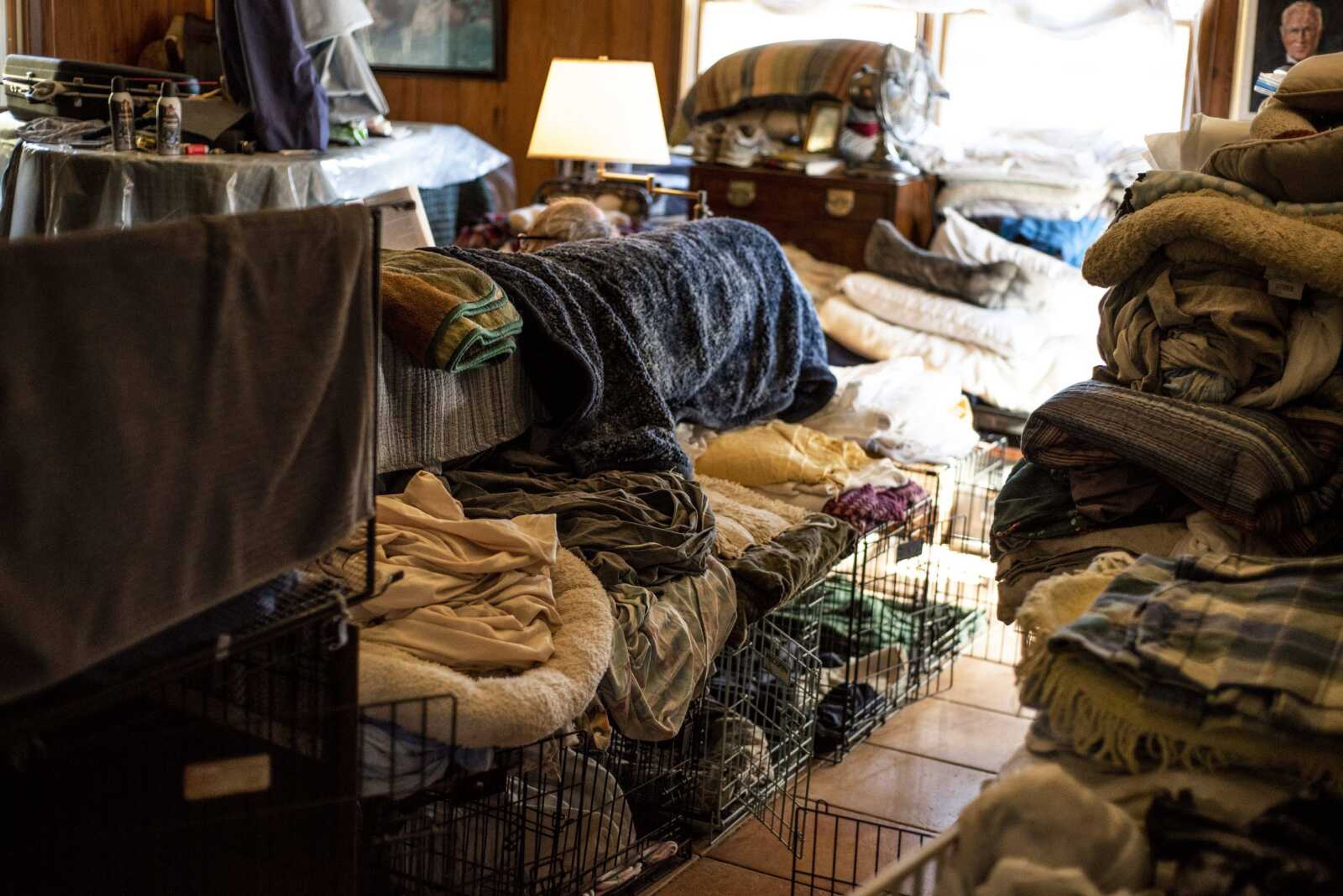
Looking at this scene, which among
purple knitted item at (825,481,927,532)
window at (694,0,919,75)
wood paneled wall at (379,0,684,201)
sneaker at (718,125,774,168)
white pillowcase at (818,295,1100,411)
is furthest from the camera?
wood paneled wall at (379,0,684,201)

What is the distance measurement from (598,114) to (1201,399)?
2.46 meters

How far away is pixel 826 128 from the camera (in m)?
4.68

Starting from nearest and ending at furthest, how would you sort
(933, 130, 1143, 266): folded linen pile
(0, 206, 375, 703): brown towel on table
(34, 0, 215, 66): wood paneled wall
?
(0, 206, 375, 703): brown towel on table → (933, 130, 1143, 266): folded linen pile → (34, 0, 215, 66): wood paneled wall

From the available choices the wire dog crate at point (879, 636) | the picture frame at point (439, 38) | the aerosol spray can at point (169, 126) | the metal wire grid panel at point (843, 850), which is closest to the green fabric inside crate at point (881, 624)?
the wire dog crate at point (879, 636)

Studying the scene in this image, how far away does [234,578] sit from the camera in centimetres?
156

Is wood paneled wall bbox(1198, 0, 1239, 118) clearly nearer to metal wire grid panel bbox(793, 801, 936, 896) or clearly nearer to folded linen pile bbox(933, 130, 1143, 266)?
folded linen pile bbox(933, 130, 1143, 266)

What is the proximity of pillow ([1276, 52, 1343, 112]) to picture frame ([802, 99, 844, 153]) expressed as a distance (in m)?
2.69

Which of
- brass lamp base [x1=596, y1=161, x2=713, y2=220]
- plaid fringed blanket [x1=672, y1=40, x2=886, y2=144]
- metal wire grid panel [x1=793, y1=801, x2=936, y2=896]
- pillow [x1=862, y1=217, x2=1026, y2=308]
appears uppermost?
plaid fringed blanket [x1=672, y1=40, x2=886, y2=144]

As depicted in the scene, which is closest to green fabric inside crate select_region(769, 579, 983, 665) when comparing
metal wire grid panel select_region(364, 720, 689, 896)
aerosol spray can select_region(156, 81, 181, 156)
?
metal wire grid panel select_region(364, 720, 689, 896)

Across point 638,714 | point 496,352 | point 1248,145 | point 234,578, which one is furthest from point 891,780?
point 234,578

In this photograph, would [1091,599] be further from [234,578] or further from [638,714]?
[234,578]

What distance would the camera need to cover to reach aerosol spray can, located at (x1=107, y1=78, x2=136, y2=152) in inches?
157

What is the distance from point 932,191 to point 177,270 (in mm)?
3708

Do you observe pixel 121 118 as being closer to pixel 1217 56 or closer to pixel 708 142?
pixel 708 142
